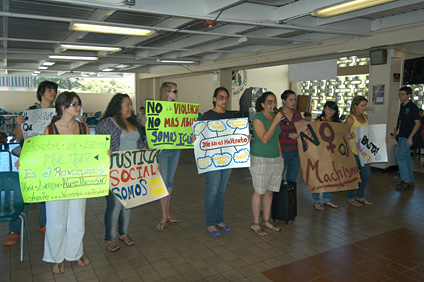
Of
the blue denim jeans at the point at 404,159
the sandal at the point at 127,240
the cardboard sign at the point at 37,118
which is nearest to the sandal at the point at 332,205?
the blue denim jeans at the point at 404,159

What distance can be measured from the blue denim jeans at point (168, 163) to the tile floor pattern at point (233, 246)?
2.17 feet

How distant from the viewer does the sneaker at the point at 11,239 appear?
375cm

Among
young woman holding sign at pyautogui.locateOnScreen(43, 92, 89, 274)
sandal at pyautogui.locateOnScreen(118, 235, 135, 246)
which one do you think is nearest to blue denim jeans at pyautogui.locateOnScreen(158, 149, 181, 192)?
sandal at pyautogui.locateOnScreen(118, 235, 135, 246)

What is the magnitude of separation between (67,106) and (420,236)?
4479 mm

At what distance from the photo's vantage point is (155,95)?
62.7 feet

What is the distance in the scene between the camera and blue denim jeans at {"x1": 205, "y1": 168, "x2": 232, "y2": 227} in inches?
159

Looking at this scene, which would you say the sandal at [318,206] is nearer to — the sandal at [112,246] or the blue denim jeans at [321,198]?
the blue denim jeans at [321,198]

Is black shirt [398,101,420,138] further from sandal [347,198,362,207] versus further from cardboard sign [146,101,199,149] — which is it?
cardboard sign [146,101,199,149]

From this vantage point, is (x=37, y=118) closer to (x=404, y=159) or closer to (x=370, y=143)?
(x=370, y=143)

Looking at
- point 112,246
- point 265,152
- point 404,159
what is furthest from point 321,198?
point 112,246

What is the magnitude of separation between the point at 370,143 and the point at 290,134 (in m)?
1.59

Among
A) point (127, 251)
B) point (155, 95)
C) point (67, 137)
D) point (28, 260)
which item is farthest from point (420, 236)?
point (155, 95)

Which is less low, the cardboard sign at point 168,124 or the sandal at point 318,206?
the cardboard sign at point 168,124

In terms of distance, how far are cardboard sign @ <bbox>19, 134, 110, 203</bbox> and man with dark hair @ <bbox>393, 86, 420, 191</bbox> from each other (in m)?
5.58
